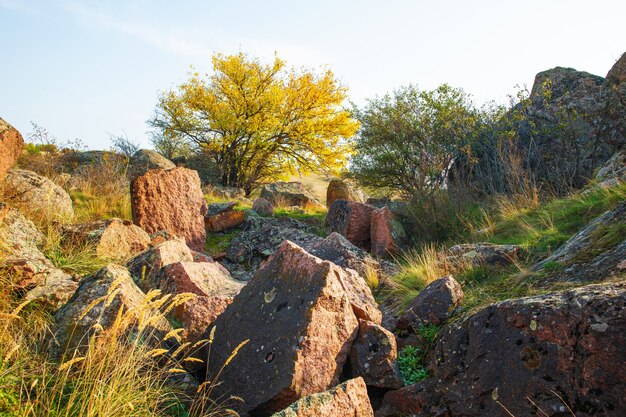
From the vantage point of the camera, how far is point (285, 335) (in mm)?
4152

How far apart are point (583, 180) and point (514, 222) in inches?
165

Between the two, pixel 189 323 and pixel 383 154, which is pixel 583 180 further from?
pixel 189 323

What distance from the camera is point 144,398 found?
3.35 m

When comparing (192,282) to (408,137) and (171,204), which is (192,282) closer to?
(171,204)

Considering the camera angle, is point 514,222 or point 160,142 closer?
point 514,222

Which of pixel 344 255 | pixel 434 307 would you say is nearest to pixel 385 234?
pixel 344 255

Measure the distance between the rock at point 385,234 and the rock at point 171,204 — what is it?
145 inches

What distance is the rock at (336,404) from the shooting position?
127 inches

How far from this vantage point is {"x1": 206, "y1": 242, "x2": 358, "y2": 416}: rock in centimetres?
398

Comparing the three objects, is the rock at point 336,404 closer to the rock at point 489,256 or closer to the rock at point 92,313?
the rock at point 92,313

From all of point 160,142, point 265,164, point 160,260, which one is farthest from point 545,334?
point 160,142

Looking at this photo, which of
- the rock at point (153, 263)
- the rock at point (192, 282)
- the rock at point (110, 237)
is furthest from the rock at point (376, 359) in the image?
the rock at point (110, 237)

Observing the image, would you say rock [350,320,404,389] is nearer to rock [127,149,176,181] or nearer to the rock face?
the rock face

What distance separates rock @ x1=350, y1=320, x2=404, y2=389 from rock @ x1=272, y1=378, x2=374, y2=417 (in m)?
0.69
